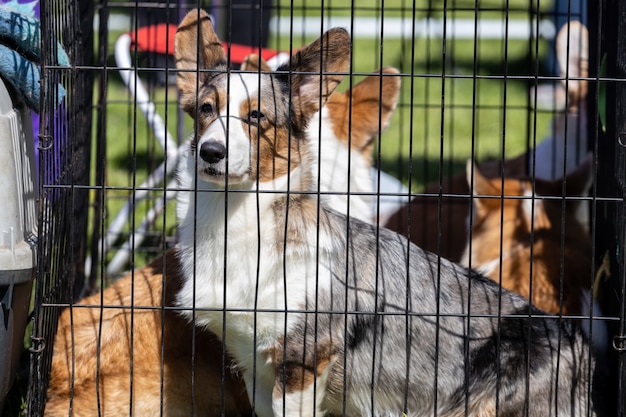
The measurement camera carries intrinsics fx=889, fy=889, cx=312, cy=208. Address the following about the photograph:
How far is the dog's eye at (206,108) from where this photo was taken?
311 cm

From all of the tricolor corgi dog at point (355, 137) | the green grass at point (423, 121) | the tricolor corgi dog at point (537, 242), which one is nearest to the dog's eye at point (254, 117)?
the tricolor corgi dog at point (355, 137)

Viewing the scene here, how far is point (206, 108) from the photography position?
3123 millimetres

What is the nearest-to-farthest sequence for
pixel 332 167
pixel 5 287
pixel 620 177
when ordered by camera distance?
pixel 5 287 → pixel 620 177 → pixel 332 167

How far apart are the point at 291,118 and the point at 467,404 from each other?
1.18 metres

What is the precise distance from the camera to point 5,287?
115 inches

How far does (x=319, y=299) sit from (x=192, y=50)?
1043 millimetres

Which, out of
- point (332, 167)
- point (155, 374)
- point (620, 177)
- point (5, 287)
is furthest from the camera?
Answer: point (332, 167)

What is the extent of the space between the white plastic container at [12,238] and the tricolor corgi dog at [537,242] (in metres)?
1.81

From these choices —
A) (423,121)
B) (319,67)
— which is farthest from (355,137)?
(423,121)

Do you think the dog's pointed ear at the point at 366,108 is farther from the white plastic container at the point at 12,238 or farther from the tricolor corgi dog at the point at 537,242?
the white plastic container at the point at 12,238

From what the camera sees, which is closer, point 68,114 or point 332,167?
point 68,114

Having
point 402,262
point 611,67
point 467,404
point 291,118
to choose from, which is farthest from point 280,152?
point 611,67

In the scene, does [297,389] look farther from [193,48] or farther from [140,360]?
[193,48]

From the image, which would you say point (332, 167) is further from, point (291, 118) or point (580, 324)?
point (580, 324)
